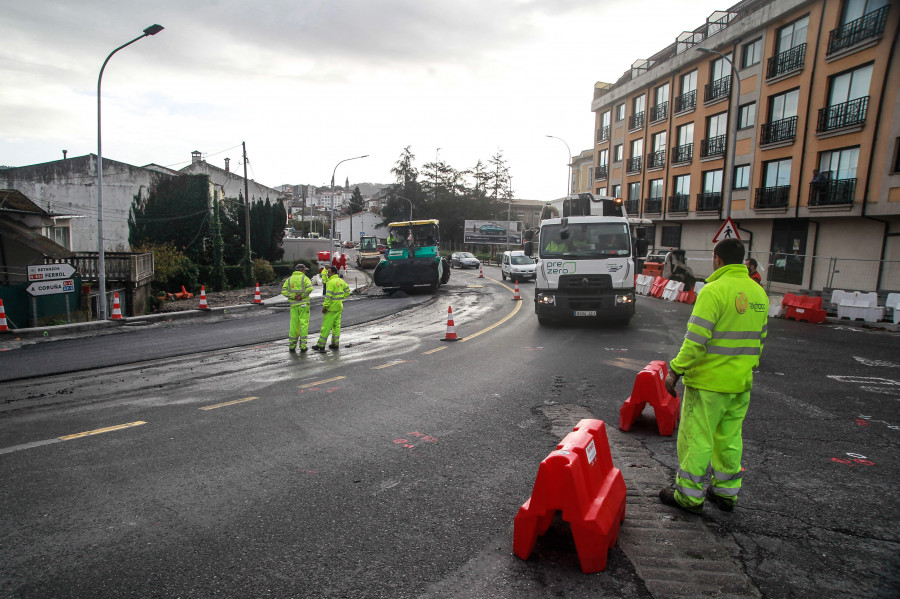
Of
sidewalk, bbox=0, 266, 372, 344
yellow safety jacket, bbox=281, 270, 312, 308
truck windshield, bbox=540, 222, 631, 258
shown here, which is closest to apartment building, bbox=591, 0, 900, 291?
truck windshield, bbox=540, 222, 631, 258

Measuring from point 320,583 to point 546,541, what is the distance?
55.6 inches

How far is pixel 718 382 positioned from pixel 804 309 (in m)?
13.9

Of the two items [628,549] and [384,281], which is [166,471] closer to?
[628,549]

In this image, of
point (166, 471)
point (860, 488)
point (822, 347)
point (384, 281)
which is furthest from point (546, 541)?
point (384, 281)

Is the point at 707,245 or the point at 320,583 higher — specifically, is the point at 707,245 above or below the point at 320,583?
above

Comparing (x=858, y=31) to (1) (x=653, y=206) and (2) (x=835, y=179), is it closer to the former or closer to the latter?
(2) (x=835, y=179)

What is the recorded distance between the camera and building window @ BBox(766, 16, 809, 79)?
23250mm

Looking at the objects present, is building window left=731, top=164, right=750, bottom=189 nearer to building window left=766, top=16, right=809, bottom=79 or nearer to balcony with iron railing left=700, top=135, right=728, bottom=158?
balcony with iron railing left=700, top=135, right=728, bottom=158

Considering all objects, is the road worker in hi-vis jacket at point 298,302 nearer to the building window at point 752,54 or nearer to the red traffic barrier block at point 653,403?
the red traffic barrier block at point 653,403

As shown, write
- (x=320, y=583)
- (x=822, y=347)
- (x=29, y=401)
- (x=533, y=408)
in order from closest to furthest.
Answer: (x=320, y=583) → (x=533, y=408) → (x=29, y=401) → (x=822, y=347)

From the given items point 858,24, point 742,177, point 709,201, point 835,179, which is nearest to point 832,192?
point 835,179

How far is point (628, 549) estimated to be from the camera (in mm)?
3232

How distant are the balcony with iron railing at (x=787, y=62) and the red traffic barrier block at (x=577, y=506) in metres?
27.3

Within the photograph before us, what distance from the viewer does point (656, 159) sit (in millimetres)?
35188
